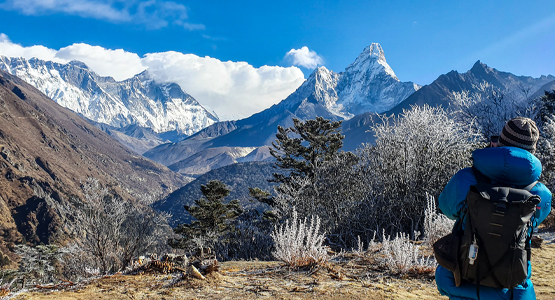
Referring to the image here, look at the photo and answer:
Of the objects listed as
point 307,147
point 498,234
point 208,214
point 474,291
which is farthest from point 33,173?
point 498,234

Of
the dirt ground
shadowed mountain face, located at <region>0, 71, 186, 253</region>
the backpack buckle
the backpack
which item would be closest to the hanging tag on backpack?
the backpack

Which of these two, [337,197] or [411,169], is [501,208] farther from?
[337,197]

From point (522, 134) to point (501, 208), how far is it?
63 centimetres

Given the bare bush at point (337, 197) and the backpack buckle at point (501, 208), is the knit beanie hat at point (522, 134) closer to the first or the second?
the backpack buckle at point (501, 208)

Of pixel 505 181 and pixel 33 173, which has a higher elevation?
pixel 33 173

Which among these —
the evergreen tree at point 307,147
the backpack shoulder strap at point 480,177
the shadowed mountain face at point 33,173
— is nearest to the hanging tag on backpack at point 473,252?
the backpack shoulder strap at point 480,177

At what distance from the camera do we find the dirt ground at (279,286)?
3562 millimetres

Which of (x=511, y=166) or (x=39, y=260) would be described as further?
(x=39, y=260)

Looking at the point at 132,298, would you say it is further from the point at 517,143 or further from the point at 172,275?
the point at 517,143

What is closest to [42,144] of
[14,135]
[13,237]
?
[14,135]

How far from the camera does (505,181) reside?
→ 6.59ft

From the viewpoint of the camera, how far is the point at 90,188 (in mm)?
13062

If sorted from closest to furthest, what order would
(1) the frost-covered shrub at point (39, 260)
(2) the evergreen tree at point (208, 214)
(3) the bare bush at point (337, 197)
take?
(3) the bare bush at point (337, 197), (2) the evergreen tree at point (208, 214), (1) the frost-covered shrub at point (39, 260)

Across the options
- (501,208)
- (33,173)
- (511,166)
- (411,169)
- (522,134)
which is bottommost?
(501,208)
